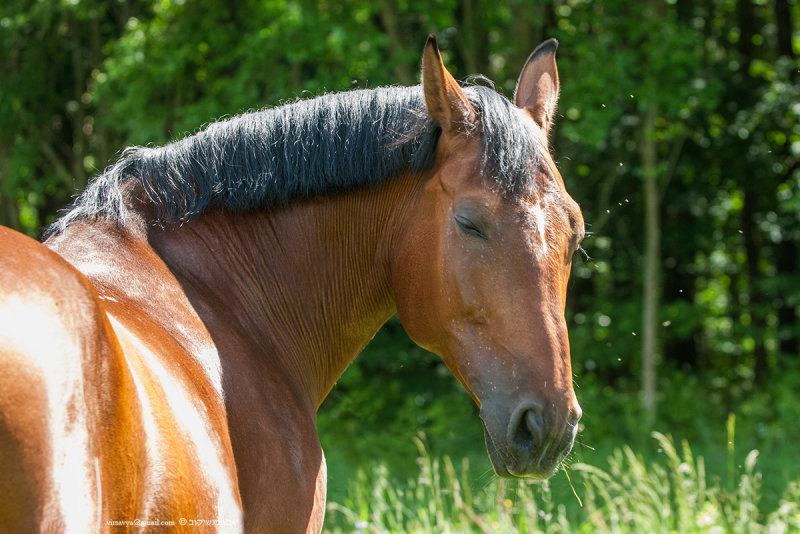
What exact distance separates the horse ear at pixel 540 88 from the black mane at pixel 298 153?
0.29 meters

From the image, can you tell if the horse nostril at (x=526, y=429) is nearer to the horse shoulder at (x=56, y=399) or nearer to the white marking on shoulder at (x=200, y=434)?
the white marking on shoulder at (x=200, y=434)

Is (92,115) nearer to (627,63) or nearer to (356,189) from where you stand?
(627,63)

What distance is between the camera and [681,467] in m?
3.93

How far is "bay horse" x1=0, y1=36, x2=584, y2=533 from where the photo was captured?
55.6 inches

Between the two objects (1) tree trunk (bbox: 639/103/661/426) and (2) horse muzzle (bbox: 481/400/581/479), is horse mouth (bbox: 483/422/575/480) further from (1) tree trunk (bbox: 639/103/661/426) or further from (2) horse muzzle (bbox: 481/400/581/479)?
(1) tree trunk (bbox: 639/103/661/426)

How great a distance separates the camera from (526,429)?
2.00 meters

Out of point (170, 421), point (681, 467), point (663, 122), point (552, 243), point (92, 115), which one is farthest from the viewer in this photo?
point (92, 115)

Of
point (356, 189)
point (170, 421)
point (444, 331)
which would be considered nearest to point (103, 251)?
point (170, 421)

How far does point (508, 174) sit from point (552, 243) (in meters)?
0.24

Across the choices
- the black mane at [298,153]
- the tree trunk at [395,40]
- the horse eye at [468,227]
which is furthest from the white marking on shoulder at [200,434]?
the tree trunk at [395,40]

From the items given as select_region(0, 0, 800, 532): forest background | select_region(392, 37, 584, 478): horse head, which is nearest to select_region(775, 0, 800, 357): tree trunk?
select_region(0, 0, 800, 532): forest background

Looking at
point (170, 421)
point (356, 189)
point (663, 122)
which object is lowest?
point (170, 421)

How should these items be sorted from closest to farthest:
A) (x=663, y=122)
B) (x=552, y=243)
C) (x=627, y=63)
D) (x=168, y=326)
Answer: (x=168, y=326)
(x=552, y=243)
(x=627, y=63)
(x=663, y=122)

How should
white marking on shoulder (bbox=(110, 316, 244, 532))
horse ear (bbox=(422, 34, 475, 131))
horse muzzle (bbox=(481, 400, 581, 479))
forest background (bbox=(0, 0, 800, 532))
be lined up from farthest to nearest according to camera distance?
forest background (bbox=(0, 0, 800, 532)), horse ear (bbox=(422, 34, 475, 131)), horse muzzle (bbox=(481, 400, 581, 479)), white marking on shoulder (bbox=(110, 316, 244, 532))
